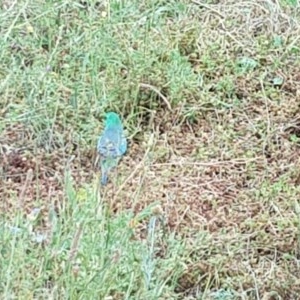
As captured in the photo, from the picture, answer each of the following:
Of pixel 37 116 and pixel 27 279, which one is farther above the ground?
pixel 27 279

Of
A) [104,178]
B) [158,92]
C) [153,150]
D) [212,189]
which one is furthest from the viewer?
[158,92]

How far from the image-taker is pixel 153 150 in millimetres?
2398

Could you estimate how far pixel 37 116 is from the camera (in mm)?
2434

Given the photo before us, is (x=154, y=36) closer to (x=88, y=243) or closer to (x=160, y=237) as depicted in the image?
(x=160, y=237)

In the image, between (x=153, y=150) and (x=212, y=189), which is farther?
(x=153, y=150)

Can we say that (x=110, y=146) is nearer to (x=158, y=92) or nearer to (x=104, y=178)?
(x=104, y=178)

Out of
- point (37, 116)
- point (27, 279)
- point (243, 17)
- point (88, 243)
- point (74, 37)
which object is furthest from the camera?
point (243, 17)

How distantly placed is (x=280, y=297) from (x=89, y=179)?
1.99ft

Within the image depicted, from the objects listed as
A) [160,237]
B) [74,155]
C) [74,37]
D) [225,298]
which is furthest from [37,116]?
[225,298]

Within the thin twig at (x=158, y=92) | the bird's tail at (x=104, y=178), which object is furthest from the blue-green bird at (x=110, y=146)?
the thin twig at (x=158, y=92)

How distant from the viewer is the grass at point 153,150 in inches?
71.4

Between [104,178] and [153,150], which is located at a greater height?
[104,178]

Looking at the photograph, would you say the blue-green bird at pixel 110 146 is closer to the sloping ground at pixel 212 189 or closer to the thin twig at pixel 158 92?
the sloping ground at pixel 212 189

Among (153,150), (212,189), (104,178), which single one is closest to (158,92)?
(153,150)
